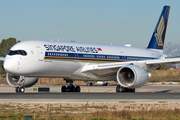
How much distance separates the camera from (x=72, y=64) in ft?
87.3

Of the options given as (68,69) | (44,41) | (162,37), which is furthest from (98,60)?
(162,37)

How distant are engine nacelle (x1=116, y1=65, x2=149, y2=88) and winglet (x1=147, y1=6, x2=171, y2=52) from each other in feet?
37.6

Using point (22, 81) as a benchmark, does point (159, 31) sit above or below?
above

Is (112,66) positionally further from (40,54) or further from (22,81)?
(22,81)

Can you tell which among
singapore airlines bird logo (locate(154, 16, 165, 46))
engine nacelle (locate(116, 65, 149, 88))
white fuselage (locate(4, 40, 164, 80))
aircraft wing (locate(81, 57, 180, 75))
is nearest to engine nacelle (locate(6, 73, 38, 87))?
white fuselage (locate(4, 40, 164, 80))

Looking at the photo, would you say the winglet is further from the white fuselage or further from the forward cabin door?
the forward cabin door

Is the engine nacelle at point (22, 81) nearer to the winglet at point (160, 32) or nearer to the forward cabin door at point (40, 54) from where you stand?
the forward cabin door at point (40, 54)

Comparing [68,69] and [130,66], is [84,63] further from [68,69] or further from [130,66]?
[130,66]

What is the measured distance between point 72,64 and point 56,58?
169 centimetres

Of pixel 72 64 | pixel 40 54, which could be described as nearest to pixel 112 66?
pixel 72 64

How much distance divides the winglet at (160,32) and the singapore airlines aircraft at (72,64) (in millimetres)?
6846

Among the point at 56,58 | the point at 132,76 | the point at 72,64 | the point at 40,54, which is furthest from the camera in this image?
the point at 72,64

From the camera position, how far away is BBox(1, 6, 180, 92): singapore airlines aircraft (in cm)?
2439

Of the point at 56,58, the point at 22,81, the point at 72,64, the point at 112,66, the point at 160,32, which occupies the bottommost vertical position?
the point at 22,81
